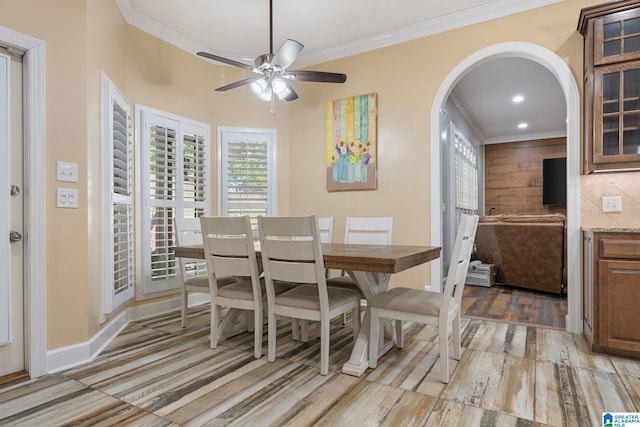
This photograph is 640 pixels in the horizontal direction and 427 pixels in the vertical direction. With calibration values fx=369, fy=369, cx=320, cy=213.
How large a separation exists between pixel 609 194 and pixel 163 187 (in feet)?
12.9

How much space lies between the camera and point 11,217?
2.21 m

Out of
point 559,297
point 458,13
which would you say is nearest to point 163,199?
point 458,13

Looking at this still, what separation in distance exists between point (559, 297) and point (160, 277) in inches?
177

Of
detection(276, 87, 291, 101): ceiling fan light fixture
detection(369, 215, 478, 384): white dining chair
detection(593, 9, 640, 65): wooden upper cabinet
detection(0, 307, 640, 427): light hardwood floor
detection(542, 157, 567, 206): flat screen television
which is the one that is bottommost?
detection(0, 307, 640, 427): light hardwood floor

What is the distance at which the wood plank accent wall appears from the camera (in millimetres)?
8039

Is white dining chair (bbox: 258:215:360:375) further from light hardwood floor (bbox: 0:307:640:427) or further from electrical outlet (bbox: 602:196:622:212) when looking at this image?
electrical outlet (bbox: 602:196:622:212)

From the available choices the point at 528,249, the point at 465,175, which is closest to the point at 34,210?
the point at 528,249

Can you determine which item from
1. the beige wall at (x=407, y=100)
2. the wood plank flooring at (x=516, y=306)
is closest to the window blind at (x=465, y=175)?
the wood plank flooring at (x=516, y=306)

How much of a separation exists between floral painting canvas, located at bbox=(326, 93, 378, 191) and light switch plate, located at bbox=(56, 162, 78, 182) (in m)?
2.50

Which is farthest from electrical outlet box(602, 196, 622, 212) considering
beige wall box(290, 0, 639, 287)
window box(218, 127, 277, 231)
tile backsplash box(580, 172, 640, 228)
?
window box(218, 127, 277, 231)

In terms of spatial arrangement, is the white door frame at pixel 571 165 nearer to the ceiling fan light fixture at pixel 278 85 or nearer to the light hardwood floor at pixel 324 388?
the light hardwood floor at pixel 324 388

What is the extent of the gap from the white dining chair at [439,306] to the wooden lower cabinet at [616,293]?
3.14 ft

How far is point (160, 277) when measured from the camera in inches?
145

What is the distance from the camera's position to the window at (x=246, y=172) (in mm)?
4359
